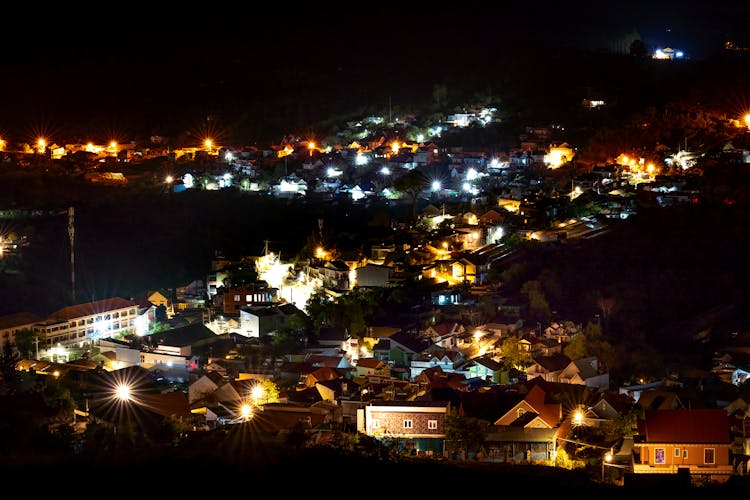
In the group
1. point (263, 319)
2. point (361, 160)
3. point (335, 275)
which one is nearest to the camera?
point (263, 319)

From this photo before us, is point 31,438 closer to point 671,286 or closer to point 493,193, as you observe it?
point 671,286

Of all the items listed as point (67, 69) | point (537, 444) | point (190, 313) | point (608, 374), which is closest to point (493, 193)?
point (190, 313)

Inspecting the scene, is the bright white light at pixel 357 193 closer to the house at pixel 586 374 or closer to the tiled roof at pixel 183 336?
the tiled roof at pixel 183 336

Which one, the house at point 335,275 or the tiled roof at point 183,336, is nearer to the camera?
the tiled roof at point 183,336

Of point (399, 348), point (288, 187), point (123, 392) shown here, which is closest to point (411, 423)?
point (399, 348)

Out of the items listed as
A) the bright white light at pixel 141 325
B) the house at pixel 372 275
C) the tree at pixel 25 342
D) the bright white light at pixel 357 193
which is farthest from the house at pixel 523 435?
the bright white light at pixel 357 193

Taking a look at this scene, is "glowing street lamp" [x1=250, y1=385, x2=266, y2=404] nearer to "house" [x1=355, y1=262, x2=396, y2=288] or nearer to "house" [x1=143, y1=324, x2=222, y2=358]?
"house" [x1=143, y1=324, x2=222, y2=358]

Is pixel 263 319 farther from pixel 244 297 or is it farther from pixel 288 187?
pixel 288 187
